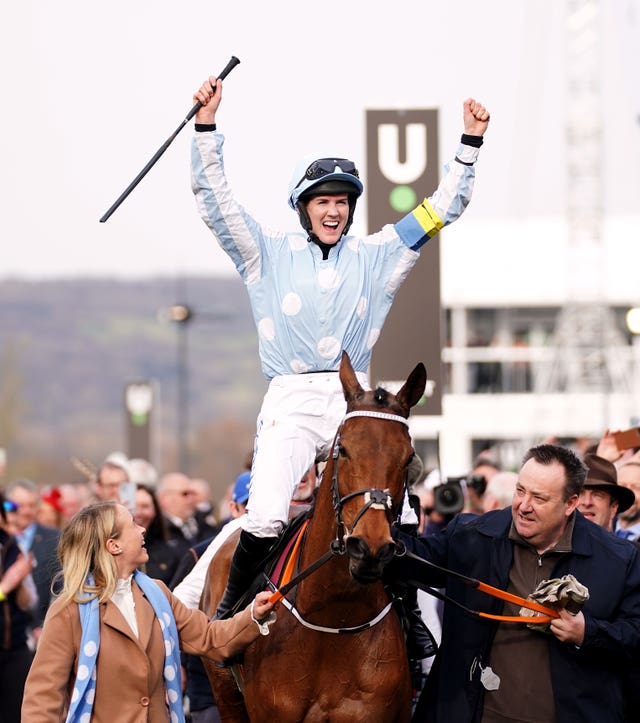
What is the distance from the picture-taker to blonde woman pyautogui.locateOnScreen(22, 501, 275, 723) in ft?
18.8

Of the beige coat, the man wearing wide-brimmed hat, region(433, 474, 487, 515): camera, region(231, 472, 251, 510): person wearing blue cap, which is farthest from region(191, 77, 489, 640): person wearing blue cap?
region(433, 474, 487, 515): camera

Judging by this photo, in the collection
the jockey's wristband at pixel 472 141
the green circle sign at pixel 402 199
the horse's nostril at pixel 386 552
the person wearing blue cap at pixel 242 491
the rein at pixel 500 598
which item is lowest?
the person wearing blue cap at pixel 242 491

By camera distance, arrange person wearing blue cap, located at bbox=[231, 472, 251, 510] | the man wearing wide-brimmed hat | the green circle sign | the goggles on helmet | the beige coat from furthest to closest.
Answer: the green circle sign, person wearing blue cap, located at bbox=[231, 472, 251, 510], the man wearing wide-brimmed hat, the goggles on helmet, the beige coat

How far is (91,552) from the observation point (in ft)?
19.5

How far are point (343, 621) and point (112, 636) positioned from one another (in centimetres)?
105

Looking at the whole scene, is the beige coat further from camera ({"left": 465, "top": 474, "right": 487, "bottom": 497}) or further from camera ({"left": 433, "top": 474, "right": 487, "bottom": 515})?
camera ({"left": 465, "top": 474, "right": 487, "bottom": 497})

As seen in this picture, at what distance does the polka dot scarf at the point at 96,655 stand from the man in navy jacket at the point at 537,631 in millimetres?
1222

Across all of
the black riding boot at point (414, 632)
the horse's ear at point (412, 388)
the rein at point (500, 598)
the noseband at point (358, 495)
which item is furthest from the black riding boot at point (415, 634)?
the horse's ear at point (412, 388)

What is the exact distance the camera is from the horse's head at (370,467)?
5.63 metres

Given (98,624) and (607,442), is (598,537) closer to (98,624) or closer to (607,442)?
(98,624)

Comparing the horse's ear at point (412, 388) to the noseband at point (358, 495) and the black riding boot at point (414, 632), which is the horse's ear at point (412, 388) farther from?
the black riding boot at point (414, 632)

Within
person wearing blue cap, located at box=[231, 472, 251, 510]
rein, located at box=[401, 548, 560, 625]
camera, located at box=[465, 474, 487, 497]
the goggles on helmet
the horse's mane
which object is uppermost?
the goggles on helmet

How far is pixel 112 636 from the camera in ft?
19.2

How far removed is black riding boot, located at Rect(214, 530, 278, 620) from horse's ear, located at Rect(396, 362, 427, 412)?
1035 millimetres
